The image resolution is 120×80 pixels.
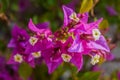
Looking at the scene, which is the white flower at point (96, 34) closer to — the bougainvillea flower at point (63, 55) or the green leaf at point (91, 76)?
the bougainvillea flower at point (63, 55)

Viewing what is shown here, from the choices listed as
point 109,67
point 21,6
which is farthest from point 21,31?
point 109,67

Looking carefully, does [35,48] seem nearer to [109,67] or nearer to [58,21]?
[58,21]

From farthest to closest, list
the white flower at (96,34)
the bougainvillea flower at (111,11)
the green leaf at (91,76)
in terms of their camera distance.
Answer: the bougainvillea flower at (111,11), the green leaf at (91,76), the white flower at (96,34)

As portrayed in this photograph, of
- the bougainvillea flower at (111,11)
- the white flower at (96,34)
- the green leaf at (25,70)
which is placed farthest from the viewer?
the bougainvillea flower at (111,11)

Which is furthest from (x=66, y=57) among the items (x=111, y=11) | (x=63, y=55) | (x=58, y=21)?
(x=58, y=21)

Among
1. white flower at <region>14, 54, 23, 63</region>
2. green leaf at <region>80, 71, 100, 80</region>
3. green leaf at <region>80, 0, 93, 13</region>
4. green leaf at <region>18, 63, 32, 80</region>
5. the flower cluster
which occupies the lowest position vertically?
green leaf at <region>80, 71, 100, 80</region>

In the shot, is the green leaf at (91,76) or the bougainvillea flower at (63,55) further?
the green leaf at (91,76)

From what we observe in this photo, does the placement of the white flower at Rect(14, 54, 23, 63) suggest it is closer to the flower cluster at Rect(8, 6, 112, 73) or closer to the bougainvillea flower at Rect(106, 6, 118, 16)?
the flower cluster at Rect(8, 6, 112, 73)

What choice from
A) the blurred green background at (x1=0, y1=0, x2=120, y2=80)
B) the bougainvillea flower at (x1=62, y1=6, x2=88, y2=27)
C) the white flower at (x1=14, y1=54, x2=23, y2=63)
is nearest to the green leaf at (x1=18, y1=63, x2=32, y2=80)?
the blurred green background at (x1=0, y1=0, x2=120, y2=80)

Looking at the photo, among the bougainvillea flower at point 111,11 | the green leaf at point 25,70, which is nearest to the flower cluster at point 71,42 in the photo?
the green leaf at point 25,70

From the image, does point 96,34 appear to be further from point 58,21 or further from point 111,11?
point 58,21

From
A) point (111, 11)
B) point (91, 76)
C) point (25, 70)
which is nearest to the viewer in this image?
point (91, 76)
